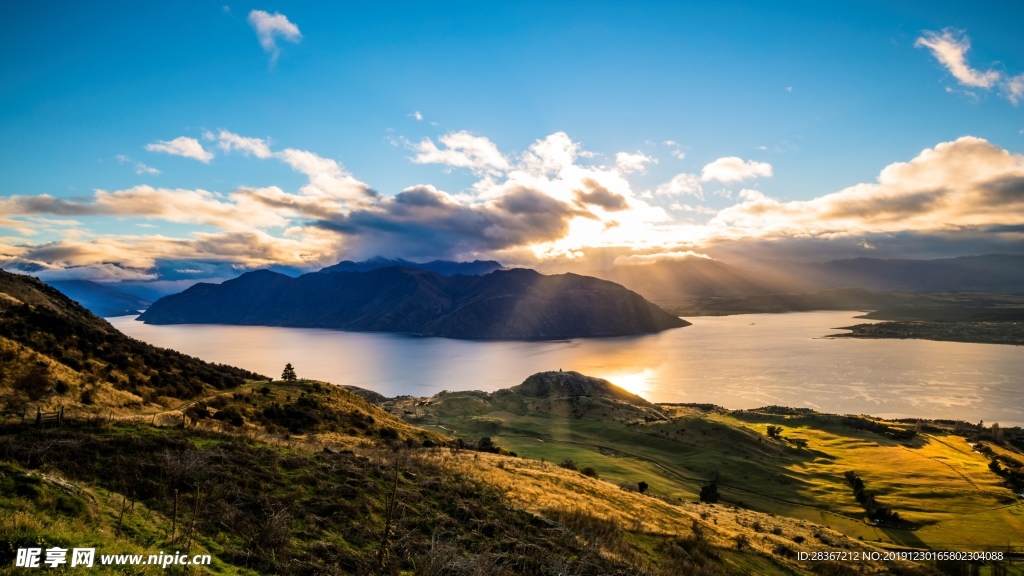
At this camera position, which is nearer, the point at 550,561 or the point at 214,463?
the point at 550,561

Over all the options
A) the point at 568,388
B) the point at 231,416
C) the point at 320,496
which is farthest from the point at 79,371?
the point at 568,388

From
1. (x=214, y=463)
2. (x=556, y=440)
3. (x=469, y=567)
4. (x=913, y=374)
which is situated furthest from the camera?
(x=913, y=374)

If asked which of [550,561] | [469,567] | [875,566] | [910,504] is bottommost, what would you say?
[910,504]

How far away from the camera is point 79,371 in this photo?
2783cm

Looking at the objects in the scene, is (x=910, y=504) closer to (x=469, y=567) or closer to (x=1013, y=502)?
(x=1013, y=502)

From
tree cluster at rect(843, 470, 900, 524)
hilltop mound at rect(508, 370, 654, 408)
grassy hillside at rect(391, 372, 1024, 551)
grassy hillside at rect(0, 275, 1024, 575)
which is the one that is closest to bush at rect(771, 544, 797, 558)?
grassy hillside at rect(0, 275, 1024, 575)

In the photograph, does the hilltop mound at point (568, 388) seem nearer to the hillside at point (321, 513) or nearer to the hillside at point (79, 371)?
the hillside at point (79, 371)

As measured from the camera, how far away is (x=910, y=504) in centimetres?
5947

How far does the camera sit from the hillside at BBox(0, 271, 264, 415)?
75.3 feet

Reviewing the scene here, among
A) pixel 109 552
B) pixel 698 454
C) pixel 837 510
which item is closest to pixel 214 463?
pixel 109 552

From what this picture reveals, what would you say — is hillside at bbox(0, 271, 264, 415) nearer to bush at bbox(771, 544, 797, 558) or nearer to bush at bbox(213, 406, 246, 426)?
bush at bbox(213, 406, 246, 426)

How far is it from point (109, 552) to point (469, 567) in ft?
21.3

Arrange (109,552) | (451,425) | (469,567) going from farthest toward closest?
(451,425) < (469,567) < (109,552)

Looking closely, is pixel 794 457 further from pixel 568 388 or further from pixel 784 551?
pixel 784 551
